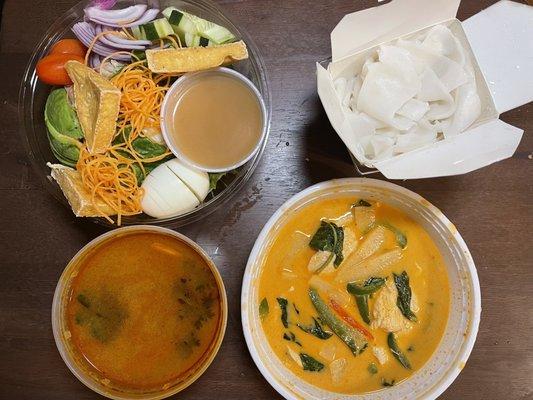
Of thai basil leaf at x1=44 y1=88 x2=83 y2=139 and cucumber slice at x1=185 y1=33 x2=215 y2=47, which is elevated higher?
cucumber slice at x1=185 y1=33 x2=215 y2=47

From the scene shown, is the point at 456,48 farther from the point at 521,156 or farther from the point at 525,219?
the point at 525,219

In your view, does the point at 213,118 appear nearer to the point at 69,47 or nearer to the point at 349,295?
the point at 69,47

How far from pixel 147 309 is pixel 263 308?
33cm

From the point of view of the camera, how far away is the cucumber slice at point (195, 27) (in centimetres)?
156

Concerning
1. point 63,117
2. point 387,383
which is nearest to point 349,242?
point 387,383

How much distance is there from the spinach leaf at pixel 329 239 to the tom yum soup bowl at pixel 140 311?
310mm

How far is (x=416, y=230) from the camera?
159 cm

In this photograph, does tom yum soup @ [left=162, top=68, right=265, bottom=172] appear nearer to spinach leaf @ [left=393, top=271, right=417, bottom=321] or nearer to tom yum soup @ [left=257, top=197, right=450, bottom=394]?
tom yum soup @ [left=257, top=197, right=450, bottom=394]

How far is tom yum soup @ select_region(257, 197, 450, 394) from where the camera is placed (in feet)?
5.18

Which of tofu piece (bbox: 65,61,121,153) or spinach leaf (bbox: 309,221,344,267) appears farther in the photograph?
spinach leaf (bbox: 309,221,344,267)

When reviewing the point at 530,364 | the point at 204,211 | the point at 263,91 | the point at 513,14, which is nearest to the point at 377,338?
the point at 530,364

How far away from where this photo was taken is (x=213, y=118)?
160 cm

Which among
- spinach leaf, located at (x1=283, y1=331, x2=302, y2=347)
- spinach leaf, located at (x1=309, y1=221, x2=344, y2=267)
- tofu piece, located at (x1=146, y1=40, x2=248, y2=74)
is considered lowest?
spinach leaf, located at (x1=283, y1=331, x2=302, y2=347)

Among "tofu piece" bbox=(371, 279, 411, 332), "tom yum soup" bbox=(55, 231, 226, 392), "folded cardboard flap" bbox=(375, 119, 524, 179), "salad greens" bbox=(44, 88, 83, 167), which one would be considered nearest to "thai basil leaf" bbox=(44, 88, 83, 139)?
"salad greens" bbox=(44, 88, 83, 167)
